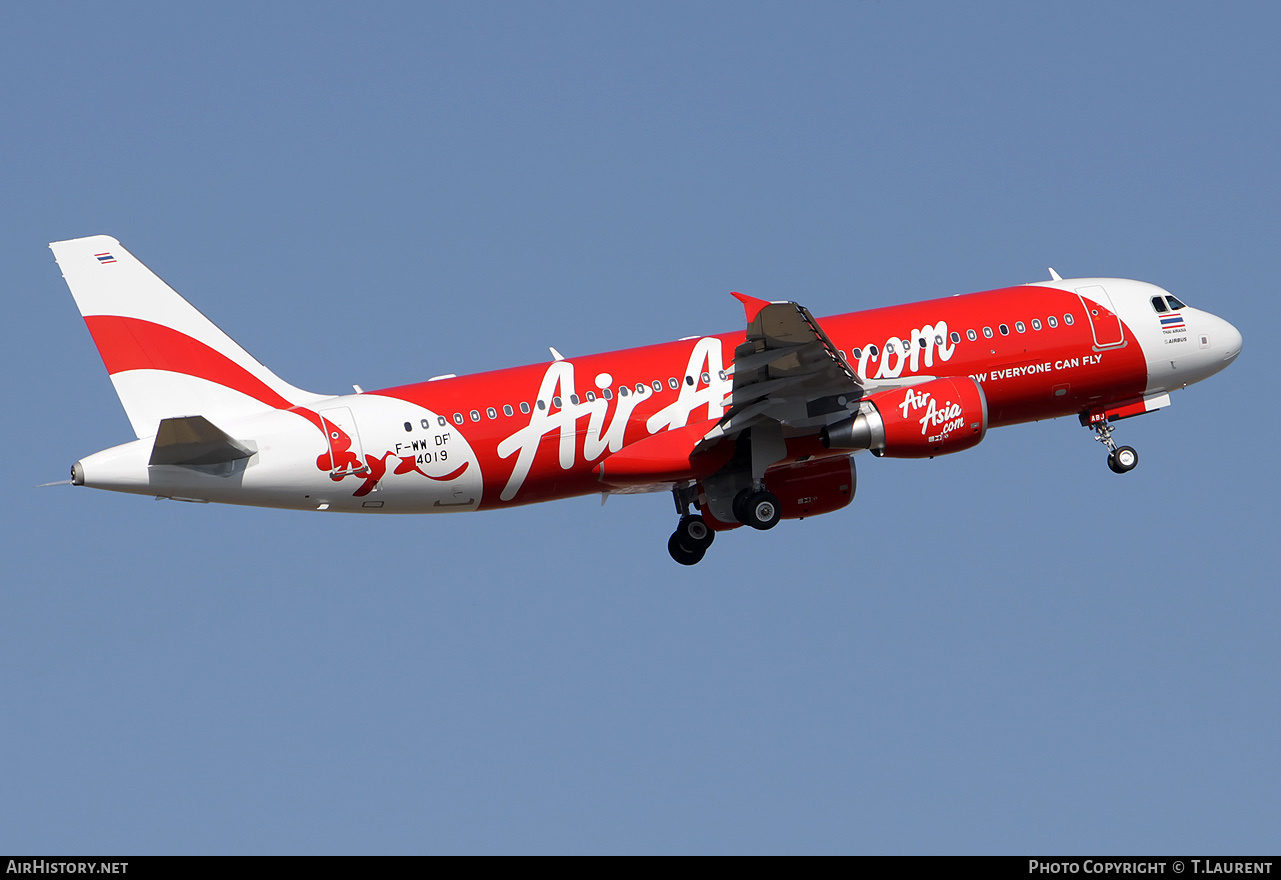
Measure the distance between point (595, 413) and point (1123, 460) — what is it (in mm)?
15846

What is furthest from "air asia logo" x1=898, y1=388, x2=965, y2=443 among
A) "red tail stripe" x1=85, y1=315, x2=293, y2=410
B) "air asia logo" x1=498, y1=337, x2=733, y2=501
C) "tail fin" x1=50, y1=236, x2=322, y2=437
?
"red tail stripe" x1=85, y1=315, x2=293, y2=410

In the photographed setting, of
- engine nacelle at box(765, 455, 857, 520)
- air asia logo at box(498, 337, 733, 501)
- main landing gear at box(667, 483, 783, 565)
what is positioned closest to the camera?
air asia logo at box(498, 337, 733, 501)

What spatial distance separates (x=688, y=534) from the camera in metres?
45.6

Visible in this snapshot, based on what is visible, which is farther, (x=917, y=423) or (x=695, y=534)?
(x=695, y=534)

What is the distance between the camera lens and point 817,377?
133ft

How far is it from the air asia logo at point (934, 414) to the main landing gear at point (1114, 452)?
7.40 m

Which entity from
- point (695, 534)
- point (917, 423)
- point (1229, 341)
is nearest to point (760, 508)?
point (695, 534)

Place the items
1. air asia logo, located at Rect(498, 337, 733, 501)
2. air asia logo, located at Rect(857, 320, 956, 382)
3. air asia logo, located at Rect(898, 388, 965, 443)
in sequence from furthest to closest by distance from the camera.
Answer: air asia logo, located at Rect(857, 320, 956, 382)
air asia logo, located at Rect(498, 337, 733, 501)
air asia logo, located at Rect(898, 388, 965, 443)

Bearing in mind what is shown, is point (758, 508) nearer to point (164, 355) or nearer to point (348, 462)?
point (348, 462)

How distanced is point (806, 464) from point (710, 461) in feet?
11.9

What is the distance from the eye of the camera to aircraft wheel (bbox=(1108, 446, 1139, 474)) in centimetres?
4622

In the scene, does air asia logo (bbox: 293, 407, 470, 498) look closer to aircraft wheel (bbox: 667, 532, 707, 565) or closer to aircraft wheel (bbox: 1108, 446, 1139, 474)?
aircraft wheel (bbox: 667, 532, 707, 565)

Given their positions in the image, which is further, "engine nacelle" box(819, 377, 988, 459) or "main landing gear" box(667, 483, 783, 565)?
"main landing gear" box(667, 483, 783, 565)

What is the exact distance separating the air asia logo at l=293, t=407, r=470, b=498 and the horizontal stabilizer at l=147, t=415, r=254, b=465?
1.96 meters
